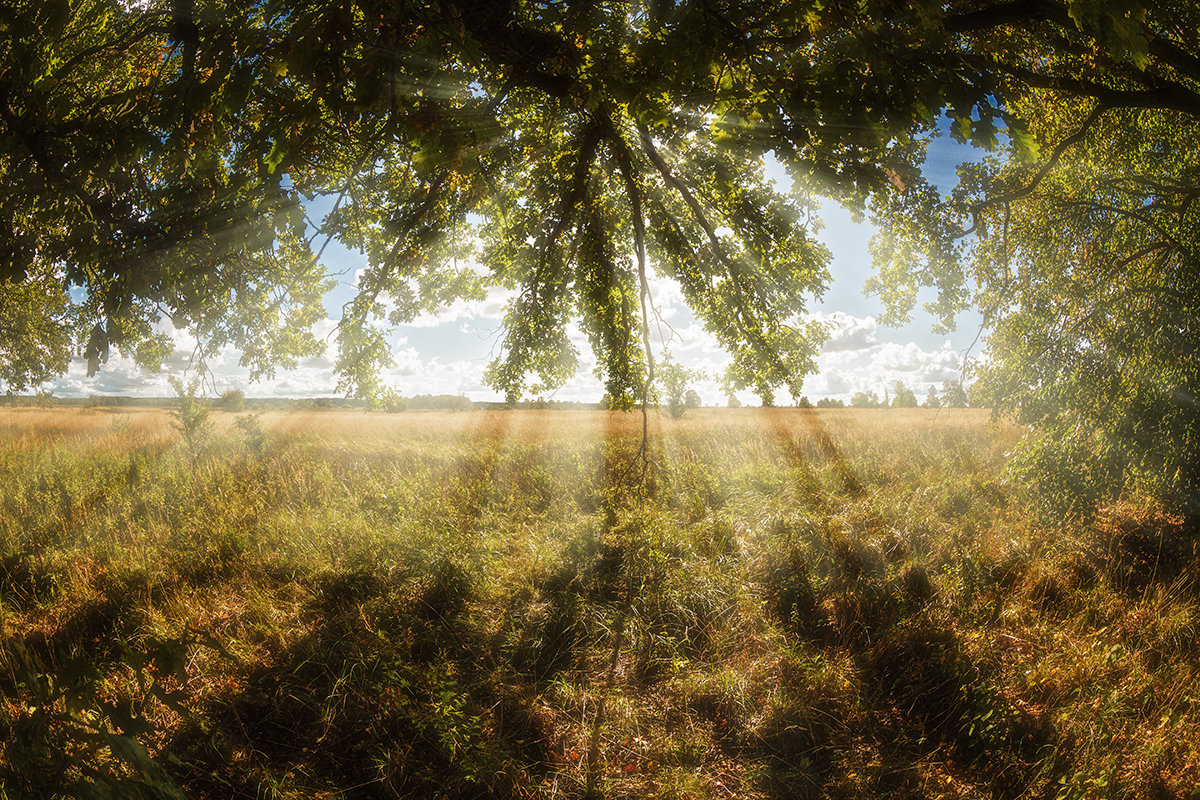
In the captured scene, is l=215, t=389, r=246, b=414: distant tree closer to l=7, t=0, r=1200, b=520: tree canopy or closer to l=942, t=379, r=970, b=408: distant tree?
l=7, t=0, r=1200, b=520: tree canopy

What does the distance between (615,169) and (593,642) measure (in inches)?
253

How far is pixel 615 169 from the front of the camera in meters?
→ 7.21

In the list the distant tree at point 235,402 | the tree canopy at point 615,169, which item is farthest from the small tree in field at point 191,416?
the distant tree at point 235,402

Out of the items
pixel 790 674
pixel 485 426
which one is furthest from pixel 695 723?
pixel 485 426

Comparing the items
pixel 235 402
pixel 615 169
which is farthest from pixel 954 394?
pixel 235 402

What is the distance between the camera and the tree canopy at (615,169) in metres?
3.34

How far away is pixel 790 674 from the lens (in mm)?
3918

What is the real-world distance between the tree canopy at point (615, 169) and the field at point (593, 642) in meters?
2.23

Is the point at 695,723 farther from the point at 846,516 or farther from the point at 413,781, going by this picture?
the point at 846,516

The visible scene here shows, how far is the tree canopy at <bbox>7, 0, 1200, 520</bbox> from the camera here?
11.0ft

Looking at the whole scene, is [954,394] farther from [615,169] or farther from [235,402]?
[235,402]

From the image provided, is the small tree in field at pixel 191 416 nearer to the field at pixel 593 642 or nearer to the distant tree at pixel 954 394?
the field at pixel 593 642

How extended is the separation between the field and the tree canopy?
2.23 metres

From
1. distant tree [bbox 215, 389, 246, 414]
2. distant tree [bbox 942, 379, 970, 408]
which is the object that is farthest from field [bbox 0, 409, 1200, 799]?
distant tree [bbox 215, 389, 246, 414]
